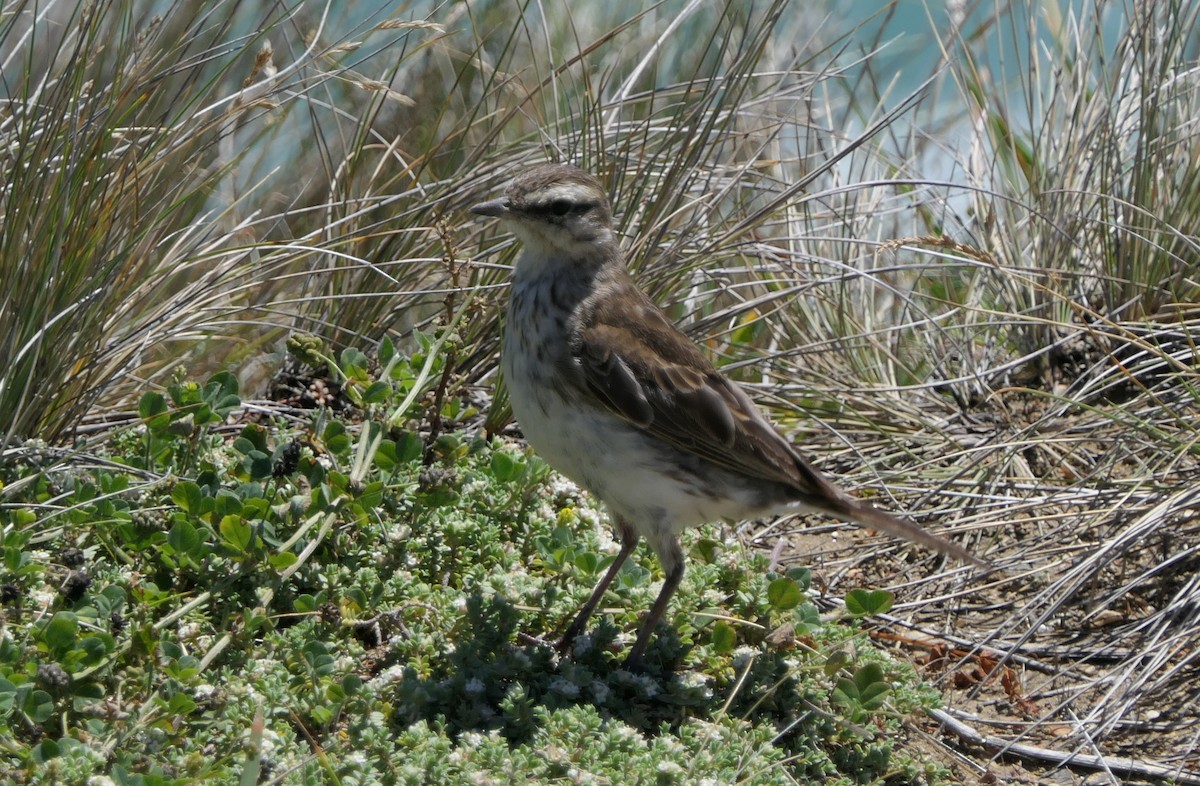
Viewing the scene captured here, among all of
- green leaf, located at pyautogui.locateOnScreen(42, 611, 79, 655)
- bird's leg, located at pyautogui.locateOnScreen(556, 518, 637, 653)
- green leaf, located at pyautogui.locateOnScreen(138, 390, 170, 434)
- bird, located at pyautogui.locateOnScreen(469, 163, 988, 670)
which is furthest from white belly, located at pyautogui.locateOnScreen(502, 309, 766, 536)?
green leaf, located at pyautogui.locateOnScreen(42, 611, 79, 655)

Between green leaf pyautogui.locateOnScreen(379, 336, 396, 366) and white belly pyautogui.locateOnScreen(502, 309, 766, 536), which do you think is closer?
white belly pyautogui.locateOnScreen(502, 309, 766, 536)

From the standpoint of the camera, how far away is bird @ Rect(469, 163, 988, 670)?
14.3 feet

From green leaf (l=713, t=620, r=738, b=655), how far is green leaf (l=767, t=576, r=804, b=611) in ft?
0.61

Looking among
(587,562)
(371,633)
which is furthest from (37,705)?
(587,562)

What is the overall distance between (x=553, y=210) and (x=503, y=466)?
90cm

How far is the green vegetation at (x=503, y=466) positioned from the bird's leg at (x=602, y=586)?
0.07 meters

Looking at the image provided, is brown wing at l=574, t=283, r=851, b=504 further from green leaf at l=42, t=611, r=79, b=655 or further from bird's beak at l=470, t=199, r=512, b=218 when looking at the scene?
green leaf at l=42, t=611, r=79, b=655

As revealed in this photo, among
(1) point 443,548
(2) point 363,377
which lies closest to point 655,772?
(1) point 443,548

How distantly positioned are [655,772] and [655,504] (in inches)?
39.5

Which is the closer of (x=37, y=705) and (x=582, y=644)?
(x=37, y=705)

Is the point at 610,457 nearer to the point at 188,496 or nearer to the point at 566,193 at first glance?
the point at 566,193

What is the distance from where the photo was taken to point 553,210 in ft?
15.4

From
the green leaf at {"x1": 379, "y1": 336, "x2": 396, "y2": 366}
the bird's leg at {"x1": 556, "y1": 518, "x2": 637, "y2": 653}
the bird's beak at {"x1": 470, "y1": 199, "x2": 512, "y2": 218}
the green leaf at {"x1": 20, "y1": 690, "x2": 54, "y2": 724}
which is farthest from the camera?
the green leaf at {"x1": 379, "y1": 336, "x2": 396, "y2": 366}

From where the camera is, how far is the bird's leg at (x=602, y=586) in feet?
14.5
